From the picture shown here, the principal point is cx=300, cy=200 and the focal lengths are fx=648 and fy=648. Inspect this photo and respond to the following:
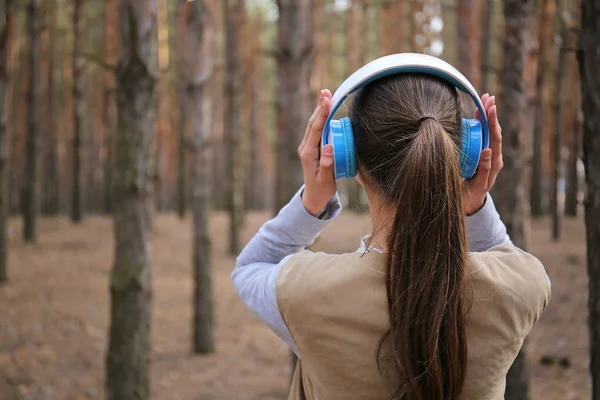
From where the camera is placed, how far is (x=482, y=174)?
5.11 feet

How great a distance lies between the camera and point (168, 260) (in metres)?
13.0

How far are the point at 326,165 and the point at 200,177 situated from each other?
6.29 m

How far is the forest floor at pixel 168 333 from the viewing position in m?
6.43

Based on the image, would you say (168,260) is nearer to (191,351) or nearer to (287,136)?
(191,351)

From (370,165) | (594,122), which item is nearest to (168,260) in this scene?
(594,122)

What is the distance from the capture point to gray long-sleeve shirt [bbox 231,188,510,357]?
1468 millimetres

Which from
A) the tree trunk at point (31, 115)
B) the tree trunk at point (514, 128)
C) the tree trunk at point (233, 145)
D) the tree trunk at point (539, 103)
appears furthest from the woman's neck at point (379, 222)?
the tree trunk at point (31, 115)

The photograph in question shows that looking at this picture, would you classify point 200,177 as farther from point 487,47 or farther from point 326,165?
point 326,165

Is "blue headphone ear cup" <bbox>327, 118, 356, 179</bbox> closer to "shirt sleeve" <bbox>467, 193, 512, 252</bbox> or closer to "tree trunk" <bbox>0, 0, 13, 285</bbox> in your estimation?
"shirt sleeve" <bbox>467, 193, 512, 252</bbox>

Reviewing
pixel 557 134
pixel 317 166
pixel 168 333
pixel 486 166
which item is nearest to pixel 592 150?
pixel 486 166

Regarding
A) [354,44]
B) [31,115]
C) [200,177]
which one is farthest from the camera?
[354,44]

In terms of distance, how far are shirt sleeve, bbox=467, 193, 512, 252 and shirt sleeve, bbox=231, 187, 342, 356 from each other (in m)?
0.37

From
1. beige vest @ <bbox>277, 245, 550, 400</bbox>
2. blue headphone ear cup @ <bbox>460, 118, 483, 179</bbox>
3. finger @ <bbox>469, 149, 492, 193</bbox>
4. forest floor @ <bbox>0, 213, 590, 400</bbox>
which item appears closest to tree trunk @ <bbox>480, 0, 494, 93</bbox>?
forest floor @ <bbox>0, 213, 590, 400</bbox>

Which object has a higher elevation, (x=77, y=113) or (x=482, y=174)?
(x=77, y=113)
